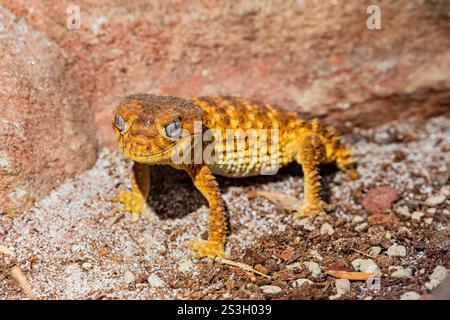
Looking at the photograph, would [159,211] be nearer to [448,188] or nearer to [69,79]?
[69,79]

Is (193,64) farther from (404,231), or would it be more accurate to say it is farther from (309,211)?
(404,231)

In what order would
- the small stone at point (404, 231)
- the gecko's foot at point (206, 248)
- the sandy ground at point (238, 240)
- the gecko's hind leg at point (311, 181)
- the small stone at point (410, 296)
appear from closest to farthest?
the small stone at point (410, 296), the sandy ground at point (238, 240), the gecko's foot at point (206, 248), the small stone at point (404, 231), the gecko's hind leg at point (311, 181)

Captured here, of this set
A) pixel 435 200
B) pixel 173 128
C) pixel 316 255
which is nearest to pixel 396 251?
pixel 316 255

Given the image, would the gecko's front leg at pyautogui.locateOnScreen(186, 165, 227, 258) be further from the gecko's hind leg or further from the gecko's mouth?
the gecko's hind leg

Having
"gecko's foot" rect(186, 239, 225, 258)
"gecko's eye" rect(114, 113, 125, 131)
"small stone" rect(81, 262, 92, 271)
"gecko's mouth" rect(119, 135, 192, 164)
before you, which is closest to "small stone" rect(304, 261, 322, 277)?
"gecko's foot" rect(186, 239, 225, 258)

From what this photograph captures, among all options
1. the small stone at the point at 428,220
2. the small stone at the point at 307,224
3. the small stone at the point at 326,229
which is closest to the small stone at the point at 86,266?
the small stone at the point at 307,224

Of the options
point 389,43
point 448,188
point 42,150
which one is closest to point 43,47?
point 42,150

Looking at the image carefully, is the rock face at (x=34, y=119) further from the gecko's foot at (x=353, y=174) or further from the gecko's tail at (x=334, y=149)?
the gecko's foot at (x=353, y=174)
